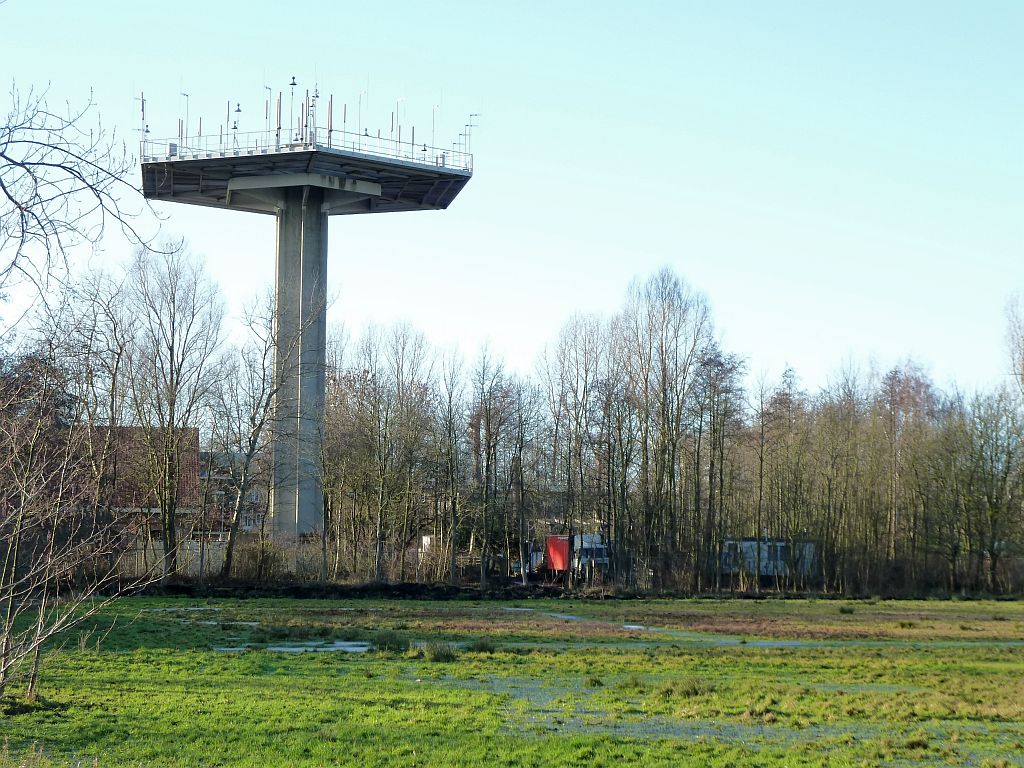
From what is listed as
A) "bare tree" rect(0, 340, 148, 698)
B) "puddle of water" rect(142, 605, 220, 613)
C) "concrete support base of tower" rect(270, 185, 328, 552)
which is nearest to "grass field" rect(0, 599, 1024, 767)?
"bare tree" rect(0, 340, 148, 698)

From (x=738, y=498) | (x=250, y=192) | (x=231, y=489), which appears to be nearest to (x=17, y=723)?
(x=231, y=489)

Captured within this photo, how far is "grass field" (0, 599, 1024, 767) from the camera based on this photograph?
12.3 m

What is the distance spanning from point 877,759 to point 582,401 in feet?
180

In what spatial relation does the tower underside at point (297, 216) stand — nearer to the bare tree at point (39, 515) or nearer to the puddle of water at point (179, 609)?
the puddle of water at point (179, 609)

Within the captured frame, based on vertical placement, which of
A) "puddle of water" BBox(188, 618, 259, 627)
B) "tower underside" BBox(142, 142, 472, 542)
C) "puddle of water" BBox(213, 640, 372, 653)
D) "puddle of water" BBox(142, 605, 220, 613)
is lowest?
"puddle of water" BBox(142, 605, 220, 613)

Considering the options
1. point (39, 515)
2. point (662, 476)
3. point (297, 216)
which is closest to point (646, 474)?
point (662, 476)

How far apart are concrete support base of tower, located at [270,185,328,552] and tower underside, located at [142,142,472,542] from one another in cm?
5

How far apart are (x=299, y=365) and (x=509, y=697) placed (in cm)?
3822

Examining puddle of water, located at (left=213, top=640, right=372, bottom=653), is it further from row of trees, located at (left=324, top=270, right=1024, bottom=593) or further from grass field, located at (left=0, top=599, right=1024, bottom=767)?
row of trees, located at (left=324, top=270, right=1024, bottom=593)

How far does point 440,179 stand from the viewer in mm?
59625

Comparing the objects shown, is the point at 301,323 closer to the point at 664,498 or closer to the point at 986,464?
the point at 664,498

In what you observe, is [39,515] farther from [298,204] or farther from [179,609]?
[298,204]

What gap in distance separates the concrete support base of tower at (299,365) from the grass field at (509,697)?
2215 centimetres

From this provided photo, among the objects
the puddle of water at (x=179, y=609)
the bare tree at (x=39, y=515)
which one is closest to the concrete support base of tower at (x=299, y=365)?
the puddle of water at (x=179, y=609)
